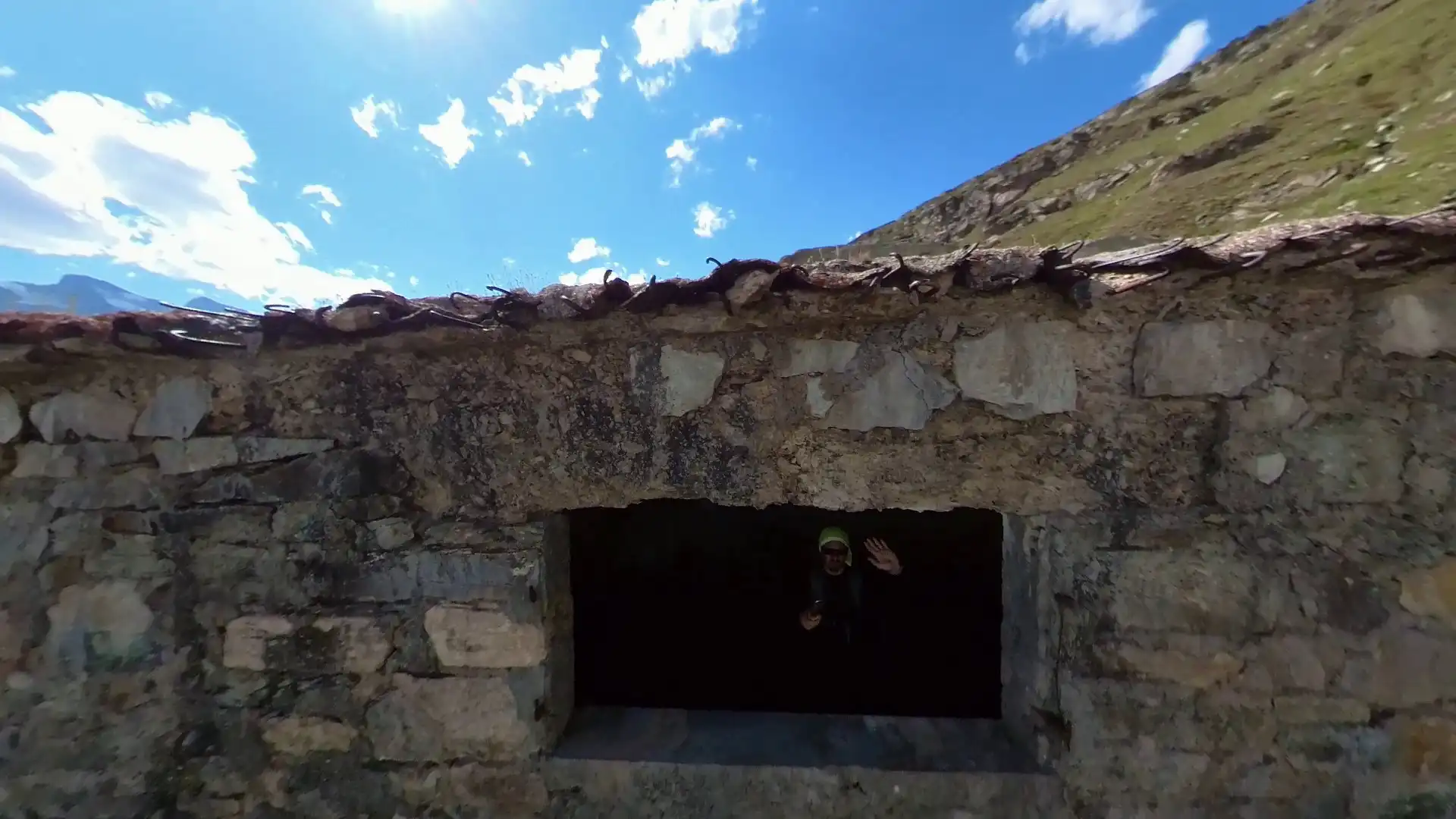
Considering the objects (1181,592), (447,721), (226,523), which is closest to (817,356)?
(1181,592)

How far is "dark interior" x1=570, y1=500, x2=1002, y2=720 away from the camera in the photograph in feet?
10.2

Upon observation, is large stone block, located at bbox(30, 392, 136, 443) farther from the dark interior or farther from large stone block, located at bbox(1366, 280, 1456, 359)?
large stone block, located at bbox(1366, 280, 1456, 359)

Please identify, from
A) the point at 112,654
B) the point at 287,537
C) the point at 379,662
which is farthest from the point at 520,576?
the point at 112,654

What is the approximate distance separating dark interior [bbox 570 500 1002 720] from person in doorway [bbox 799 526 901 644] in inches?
10.9

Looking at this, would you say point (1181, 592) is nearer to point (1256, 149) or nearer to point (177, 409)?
point (177, 409)

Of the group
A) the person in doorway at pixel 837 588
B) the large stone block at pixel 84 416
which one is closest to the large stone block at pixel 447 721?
the large stone block at pixel 84 416

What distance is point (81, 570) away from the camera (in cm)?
200

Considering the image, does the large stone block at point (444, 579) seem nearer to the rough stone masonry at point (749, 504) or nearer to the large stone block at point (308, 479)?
the rough stone masonry at point (749, 504)

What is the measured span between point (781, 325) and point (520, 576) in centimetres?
97

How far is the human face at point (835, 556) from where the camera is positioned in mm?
2818

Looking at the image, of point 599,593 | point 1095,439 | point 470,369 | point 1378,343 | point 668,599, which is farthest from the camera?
point 668,599

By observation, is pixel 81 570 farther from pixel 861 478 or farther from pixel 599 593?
pixel 861 478

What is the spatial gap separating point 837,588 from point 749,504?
1.32m

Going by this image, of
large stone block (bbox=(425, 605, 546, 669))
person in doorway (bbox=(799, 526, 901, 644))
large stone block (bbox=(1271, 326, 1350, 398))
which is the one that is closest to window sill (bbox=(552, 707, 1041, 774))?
large stone block (bbox=(425, 605, 546, 669))
